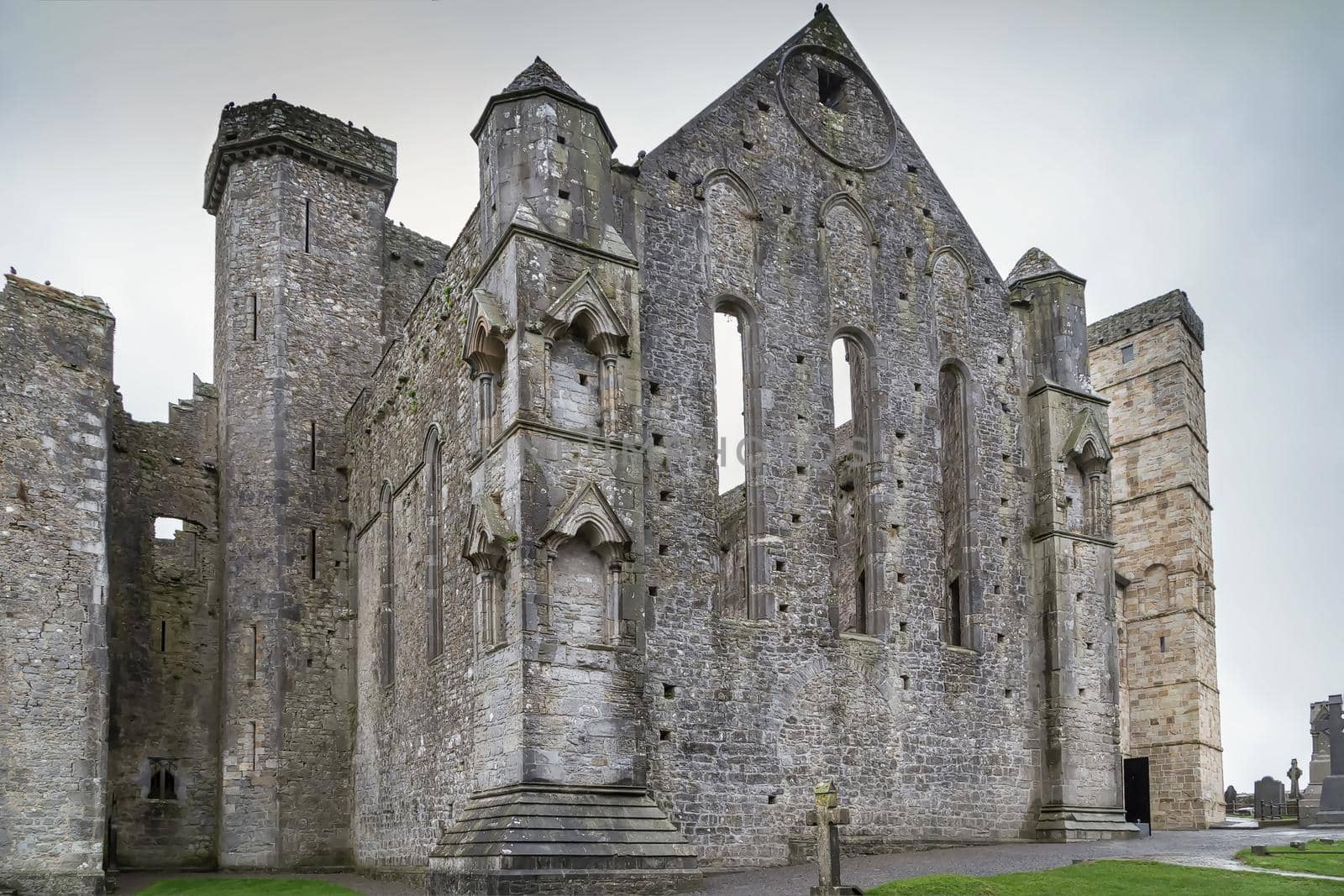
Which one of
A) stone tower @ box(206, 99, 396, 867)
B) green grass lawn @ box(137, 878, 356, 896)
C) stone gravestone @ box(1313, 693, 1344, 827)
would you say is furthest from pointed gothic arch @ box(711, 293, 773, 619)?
stone gravestone @ box(1313, 693, 1344, 827)

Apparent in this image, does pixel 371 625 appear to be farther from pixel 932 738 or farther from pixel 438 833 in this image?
pixel 932 738

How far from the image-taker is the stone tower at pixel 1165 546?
96.6ft

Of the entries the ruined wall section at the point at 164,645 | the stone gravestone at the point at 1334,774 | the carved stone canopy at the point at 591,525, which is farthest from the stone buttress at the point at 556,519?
the stone gravestone at the point at 1334,774

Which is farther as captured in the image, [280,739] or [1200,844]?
[280,739]

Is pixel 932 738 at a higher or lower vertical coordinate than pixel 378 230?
lower

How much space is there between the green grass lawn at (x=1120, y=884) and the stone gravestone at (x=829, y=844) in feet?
1.35

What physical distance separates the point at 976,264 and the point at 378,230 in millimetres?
12111

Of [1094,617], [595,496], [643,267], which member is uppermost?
[643,267]

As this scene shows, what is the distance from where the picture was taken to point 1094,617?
20.4 metres

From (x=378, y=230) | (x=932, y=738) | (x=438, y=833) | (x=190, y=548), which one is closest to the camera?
(x=438, y=833)

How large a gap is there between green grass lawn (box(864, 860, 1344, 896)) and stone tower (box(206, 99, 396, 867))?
40.8ft

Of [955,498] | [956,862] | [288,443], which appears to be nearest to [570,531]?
[956,862]

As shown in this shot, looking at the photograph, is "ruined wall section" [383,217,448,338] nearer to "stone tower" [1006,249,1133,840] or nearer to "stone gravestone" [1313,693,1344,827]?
"stone tower" [1006,249,1133,840]

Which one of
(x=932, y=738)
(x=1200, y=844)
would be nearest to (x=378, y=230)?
(x=932, y=738)
